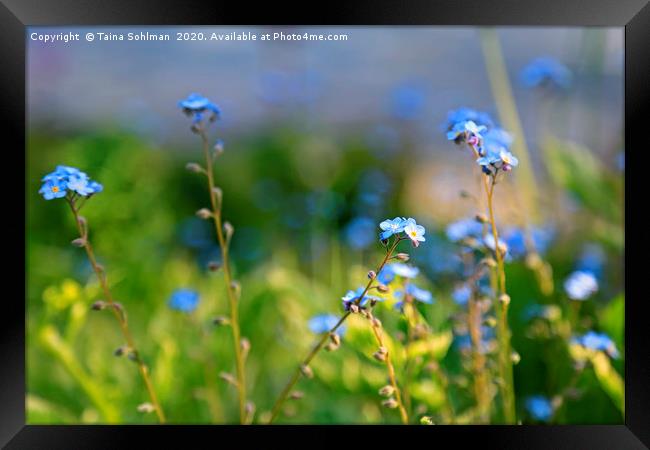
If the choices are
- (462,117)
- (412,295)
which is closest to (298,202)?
(412,295)

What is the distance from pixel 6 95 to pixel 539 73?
5.59 ft

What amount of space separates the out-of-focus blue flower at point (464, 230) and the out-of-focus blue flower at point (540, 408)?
52 centimetres

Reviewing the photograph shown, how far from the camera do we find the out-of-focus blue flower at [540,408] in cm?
204

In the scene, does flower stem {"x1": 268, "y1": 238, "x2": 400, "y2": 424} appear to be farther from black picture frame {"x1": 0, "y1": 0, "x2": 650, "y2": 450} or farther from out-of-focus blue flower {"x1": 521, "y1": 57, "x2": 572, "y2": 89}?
out-of-focus blue flower {"x1": 521, "y1": 57, "x2": 572, "y2": 89}

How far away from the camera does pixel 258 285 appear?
8.34 feet

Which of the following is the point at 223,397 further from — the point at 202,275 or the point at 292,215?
the point at 292,215

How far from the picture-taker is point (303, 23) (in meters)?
1.57

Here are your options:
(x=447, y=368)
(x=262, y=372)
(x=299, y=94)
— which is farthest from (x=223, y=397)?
(x=299, y=94)

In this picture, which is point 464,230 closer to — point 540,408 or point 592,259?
point 540,408

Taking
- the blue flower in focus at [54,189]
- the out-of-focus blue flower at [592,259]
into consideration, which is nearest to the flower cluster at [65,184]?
the blue flower in focus at [54,189]

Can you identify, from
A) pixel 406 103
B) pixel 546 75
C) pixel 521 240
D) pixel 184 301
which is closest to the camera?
pixel 184 301

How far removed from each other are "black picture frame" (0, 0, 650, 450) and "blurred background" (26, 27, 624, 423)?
123mm

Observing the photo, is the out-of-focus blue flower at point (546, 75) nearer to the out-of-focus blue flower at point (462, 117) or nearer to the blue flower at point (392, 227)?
the out-of-focus blue flower at point (462, 117)

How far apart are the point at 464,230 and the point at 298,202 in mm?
1797
